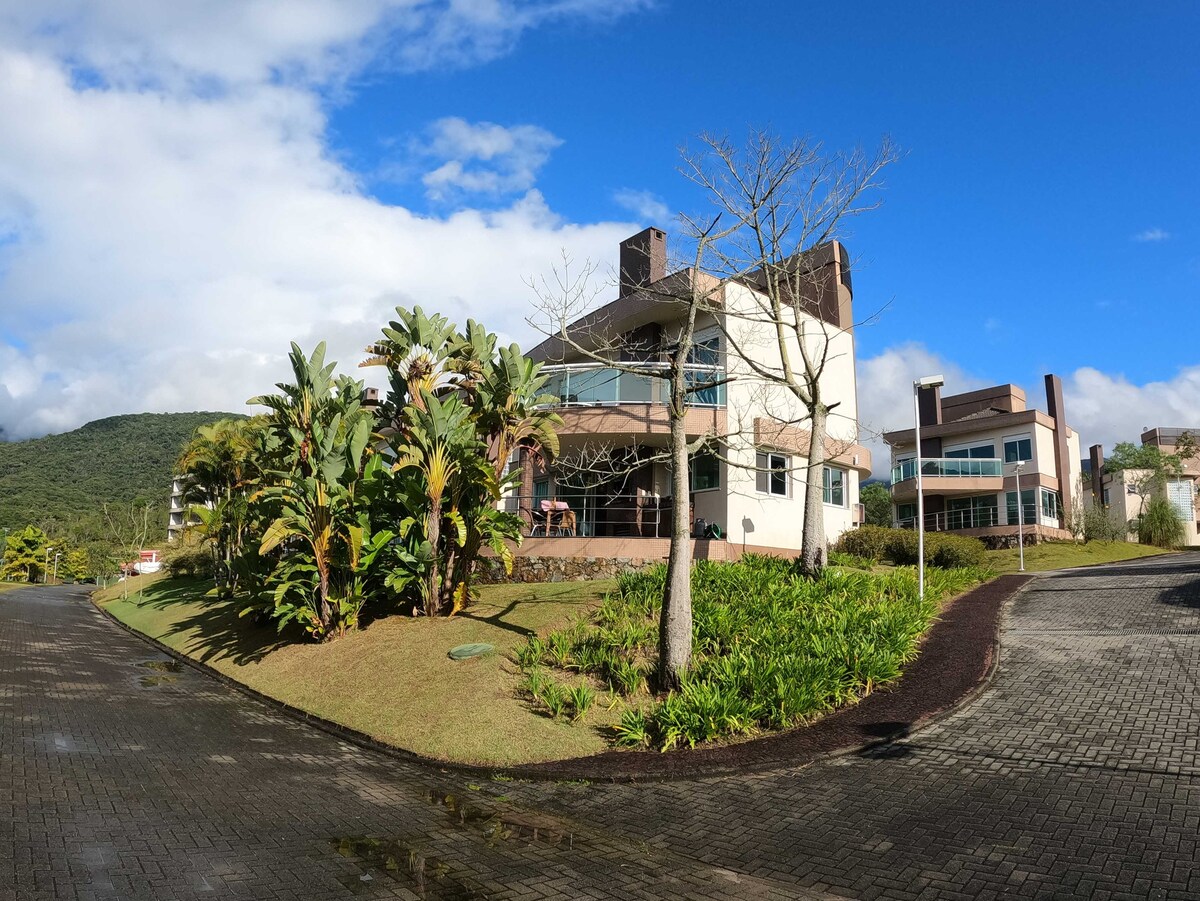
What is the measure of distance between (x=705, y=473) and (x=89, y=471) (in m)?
123

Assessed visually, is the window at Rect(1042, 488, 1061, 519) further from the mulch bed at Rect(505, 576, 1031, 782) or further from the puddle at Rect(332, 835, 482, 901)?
the puddle at Rect(332, 835, 482, 901)

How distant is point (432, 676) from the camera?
12641 mm

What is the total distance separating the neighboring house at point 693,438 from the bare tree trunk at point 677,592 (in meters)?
7.00

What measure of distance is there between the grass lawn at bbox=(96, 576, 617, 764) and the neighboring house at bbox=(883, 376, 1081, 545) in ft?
94.9

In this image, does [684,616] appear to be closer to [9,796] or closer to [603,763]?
[603,763]

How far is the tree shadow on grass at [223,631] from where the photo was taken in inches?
685

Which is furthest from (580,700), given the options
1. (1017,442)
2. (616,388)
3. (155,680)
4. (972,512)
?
(1017,442)

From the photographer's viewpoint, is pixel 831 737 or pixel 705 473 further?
pixel 705 473

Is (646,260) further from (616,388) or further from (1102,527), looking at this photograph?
(1102,527)

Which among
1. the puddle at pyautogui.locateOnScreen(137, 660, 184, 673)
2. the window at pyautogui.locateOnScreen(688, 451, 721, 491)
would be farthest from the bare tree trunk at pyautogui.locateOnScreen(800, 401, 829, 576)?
the puddle at pyautogui.locateOnScreen(137, 660, 184, 673)

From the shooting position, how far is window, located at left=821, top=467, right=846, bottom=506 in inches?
967

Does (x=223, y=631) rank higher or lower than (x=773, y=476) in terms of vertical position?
lower

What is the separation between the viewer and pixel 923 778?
26.1 ft

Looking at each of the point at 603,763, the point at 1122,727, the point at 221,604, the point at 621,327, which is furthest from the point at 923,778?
the point at 221,604
